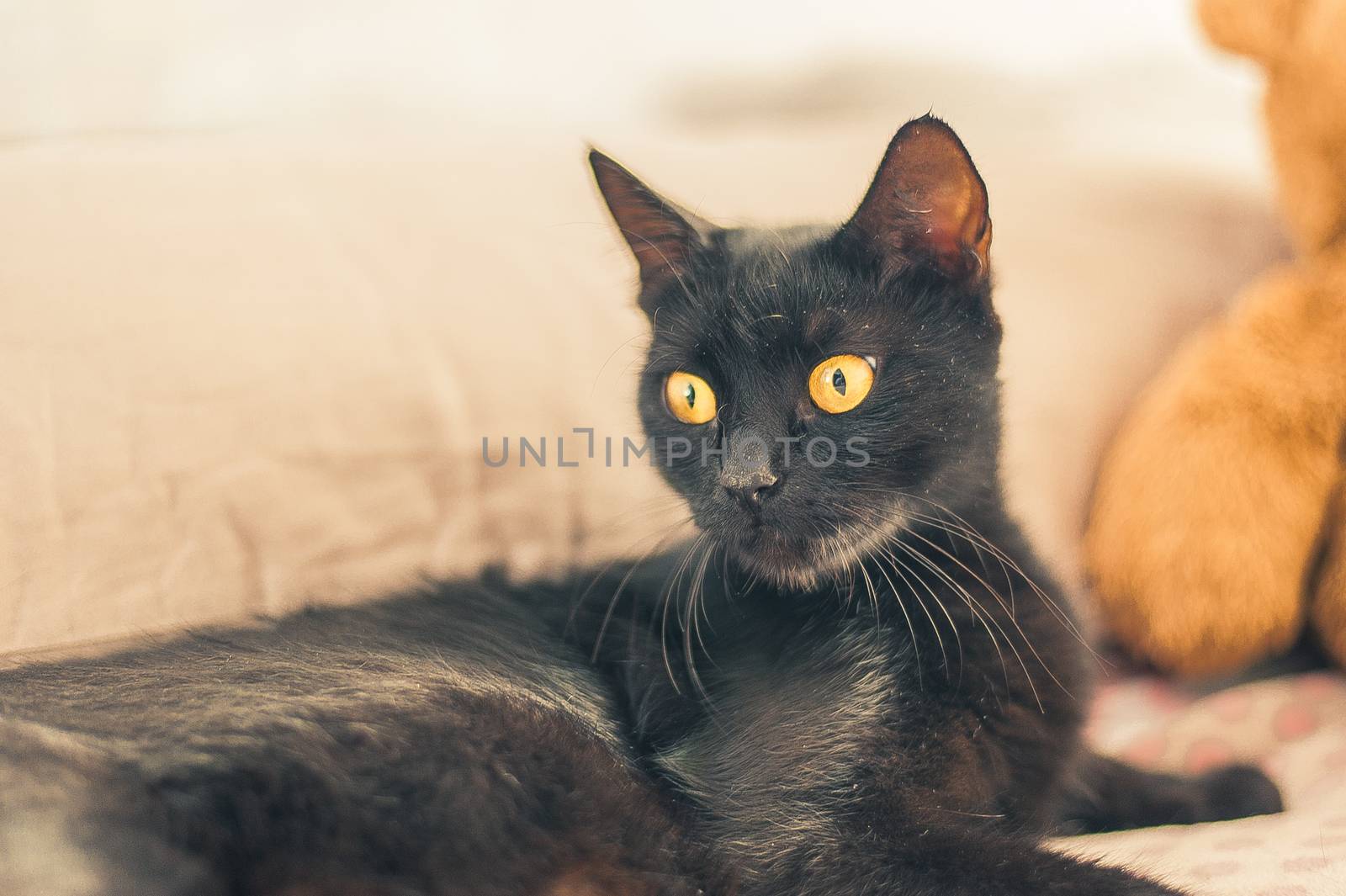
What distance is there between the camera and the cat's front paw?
0.97 meters

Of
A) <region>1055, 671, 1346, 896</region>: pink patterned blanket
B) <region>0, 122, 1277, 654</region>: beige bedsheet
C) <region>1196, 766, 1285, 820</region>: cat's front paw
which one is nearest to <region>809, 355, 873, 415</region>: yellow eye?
<region>0, 122, 1277, 654</region>: beige bedsheet

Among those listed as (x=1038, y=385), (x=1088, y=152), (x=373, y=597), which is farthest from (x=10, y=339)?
(x=1088, y=152)

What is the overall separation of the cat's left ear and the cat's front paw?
1.95 feet

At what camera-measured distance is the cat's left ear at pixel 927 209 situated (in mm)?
801

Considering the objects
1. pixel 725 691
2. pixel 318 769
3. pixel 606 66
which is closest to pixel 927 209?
pixel 725 691

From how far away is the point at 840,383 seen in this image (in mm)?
846

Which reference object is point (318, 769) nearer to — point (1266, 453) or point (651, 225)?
point (651, 225)

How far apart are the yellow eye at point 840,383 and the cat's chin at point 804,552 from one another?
0.11 metres

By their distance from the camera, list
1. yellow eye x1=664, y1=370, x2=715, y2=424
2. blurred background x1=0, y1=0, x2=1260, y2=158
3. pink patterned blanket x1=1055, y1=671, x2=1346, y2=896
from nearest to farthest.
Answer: pink patterned blanket x1=1055, y1=671, x2=1346, y2=896 → yellow eye x1=664, y1=370, x2=715, y2=424 → blurred background x1=0, y1=0, x2=1260, y2=158

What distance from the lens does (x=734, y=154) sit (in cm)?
146

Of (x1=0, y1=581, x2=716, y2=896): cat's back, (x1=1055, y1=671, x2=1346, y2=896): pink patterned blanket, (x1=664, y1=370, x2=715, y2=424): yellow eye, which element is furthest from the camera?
(x1=664, y1=370, x2=715, y2=424): yellow eye

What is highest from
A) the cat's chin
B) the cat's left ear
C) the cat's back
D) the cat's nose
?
the cat's left ear

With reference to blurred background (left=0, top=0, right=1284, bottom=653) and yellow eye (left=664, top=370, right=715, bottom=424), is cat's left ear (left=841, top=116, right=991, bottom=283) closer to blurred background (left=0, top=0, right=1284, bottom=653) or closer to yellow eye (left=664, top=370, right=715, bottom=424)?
yellow eye (left=664, top=370, right=715, bottom=424)

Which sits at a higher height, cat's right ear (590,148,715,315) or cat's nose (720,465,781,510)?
cat's right ear (590,148,715,315)
